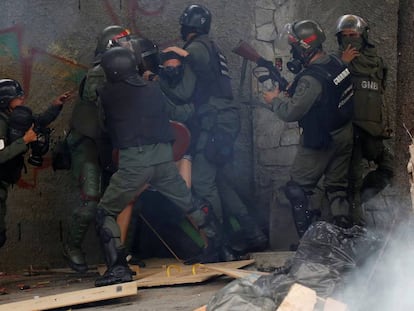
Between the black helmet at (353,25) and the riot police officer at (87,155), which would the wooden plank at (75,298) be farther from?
the black helmet at (353,25)

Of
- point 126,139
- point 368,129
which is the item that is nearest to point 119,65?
point 126,139

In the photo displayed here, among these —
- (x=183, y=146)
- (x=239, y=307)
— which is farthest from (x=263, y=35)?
(x=239, y=307)

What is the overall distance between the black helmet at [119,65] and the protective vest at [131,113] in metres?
0.05

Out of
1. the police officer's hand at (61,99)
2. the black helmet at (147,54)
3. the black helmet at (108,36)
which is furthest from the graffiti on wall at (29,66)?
the black helmet at (147,54)

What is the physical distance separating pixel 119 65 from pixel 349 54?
2.00 meters

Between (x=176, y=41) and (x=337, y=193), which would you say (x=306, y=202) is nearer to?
(x=337, y=193)

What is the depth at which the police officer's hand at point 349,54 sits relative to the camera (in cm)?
726

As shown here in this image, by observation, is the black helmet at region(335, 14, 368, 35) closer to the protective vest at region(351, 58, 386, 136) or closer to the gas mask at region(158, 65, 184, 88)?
the protective vest at region(351, 58, 386, 136)

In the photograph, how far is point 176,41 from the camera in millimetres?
8031

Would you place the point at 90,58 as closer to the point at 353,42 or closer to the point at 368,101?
the point at 353,42

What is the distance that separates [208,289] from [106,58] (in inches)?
72.2

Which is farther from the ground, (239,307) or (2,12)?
(2,12)

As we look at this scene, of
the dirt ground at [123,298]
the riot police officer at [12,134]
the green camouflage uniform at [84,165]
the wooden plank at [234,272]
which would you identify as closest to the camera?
the dirt ground at [123,298]

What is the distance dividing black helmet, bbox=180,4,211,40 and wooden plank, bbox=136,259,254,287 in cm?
198
